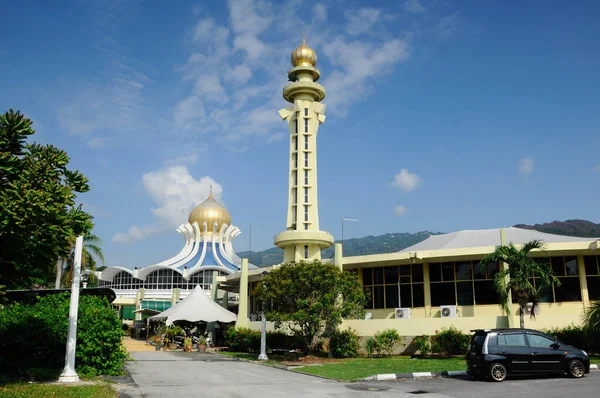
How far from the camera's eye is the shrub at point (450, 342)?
2503 cm

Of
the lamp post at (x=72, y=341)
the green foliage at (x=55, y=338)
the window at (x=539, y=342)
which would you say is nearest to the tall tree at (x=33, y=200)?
the lamp post at (x=72, y=341)

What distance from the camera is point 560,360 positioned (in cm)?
1614

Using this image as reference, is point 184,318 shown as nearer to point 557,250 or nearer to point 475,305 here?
point 475,305

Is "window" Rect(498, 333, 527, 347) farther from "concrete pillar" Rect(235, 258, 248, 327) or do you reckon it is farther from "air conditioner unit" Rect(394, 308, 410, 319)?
"concrete pillar" Rect(235, 258, 248, 327)

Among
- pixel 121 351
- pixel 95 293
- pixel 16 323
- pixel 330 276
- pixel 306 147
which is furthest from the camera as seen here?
pixel 306 147

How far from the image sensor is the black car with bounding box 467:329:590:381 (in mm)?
15742

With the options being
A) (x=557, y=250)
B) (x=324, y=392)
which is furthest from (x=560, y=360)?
(x=557, y=250)

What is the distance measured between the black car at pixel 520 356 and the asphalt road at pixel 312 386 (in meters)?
0.33

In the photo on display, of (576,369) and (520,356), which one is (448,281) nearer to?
(576,369)

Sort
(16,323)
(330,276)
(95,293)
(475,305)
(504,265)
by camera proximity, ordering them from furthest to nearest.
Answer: (475,305) < (504,265) < (330,276) < (95,293) < (16,323)

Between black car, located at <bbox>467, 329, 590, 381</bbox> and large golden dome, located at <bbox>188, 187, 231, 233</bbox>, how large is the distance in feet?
172

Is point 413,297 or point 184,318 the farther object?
point 184,318

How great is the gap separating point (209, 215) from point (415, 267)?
39.5 metres

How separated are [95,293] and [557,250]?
2207cm
